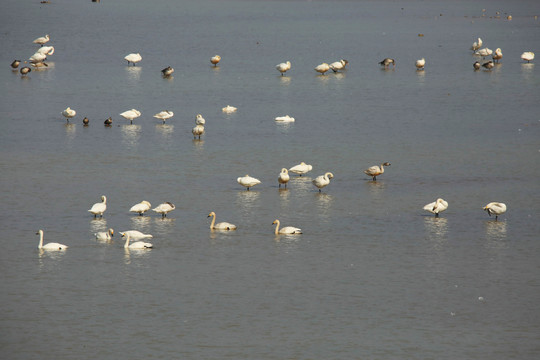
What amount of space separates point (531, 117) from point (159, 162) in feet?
76.0

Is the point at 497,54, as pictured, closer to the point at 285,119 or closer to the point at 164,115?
the point at 285,119

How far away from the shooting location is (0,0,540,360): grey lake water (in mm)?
24469

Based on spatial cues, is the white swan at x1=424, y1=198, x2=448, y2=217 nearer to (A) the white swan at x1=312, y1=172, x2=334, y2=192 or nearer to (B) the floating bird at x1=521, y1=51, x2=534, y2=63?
(A) the white swan at x1=312, y1=172, x2=334, y2=192

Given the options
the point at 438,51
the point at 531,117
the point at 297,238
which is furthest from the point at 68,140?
the point at 438,51

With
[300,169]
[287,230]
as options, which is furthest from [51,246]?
[300,169]

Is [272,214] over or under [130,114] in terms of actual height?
under

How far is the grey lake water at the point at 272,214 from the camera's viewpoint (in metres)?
24.5

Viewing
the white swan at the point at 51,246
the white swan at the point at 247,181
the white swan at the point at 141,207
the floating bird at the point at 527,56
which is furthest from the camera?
the floating bird at the point at 527,56

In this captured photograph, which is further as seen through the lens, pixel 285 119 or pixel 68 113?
pixel 285 119

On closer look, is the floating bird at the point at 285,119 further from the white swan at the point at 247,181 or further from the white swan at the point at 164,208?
the white swan at the point at 164,208

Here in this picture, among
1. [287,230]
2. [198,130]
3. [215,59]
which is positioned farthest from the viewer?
[215,59]

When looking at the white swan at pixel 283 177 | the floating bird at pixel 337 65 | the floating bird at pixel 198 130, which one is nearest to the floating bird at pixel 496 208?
the white swan at pixel 283 177

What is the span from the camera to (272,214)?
115ft

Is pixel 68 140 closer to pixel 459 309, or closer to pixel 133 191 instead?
pixel 133 191
